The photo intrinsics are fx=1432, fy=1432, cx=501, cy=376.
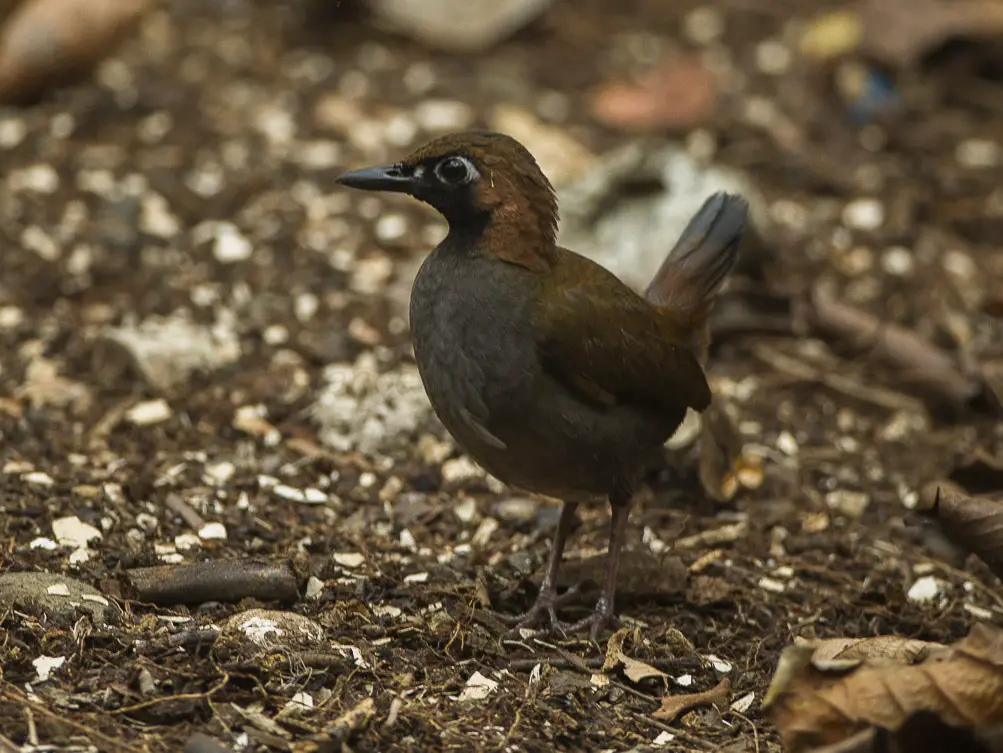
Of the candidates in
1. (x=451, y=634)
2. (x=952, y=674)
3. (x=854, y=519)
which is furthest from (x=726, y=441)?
(x=952, y=674)

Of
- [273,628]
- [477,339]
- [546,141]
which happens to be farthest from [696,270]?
[546,141]

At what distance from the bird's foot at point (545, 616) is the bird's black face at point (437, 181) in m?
1.22

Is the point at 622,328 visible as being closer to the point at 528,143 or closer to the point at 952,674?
the point at 952,674

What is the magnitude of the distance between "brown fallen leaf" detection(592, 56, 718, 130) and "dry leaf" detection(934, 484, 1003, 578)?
389cm

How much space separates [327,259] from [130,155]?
1347mm

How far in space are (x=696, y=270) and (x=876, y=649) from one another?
1482 mm

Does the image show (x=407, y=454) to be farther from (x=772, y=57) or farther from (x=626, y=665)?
(x=772, y=57)

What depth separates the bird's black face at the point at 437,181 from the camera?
415 centimetres

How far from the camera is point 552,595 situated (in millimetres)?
4496

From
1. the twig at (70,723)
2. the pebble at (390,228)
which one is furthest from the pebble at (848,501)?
the twig at (70,723)

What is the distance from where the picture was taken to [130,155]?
23.7 feet

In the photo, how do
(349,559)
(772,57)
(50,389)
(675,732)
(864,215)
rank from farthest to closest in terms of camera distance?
(772,57) < (864,215) < (50,389) < (349,559) < (675,732)

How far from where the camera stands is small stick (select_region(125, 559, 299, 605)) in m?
4.11

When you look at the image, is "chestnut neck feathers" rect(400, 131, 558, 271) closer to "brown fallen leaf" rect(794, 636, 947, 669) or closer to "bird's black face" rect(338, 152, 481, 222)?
"bird's black face" rect(338, 152, 481, 222)
